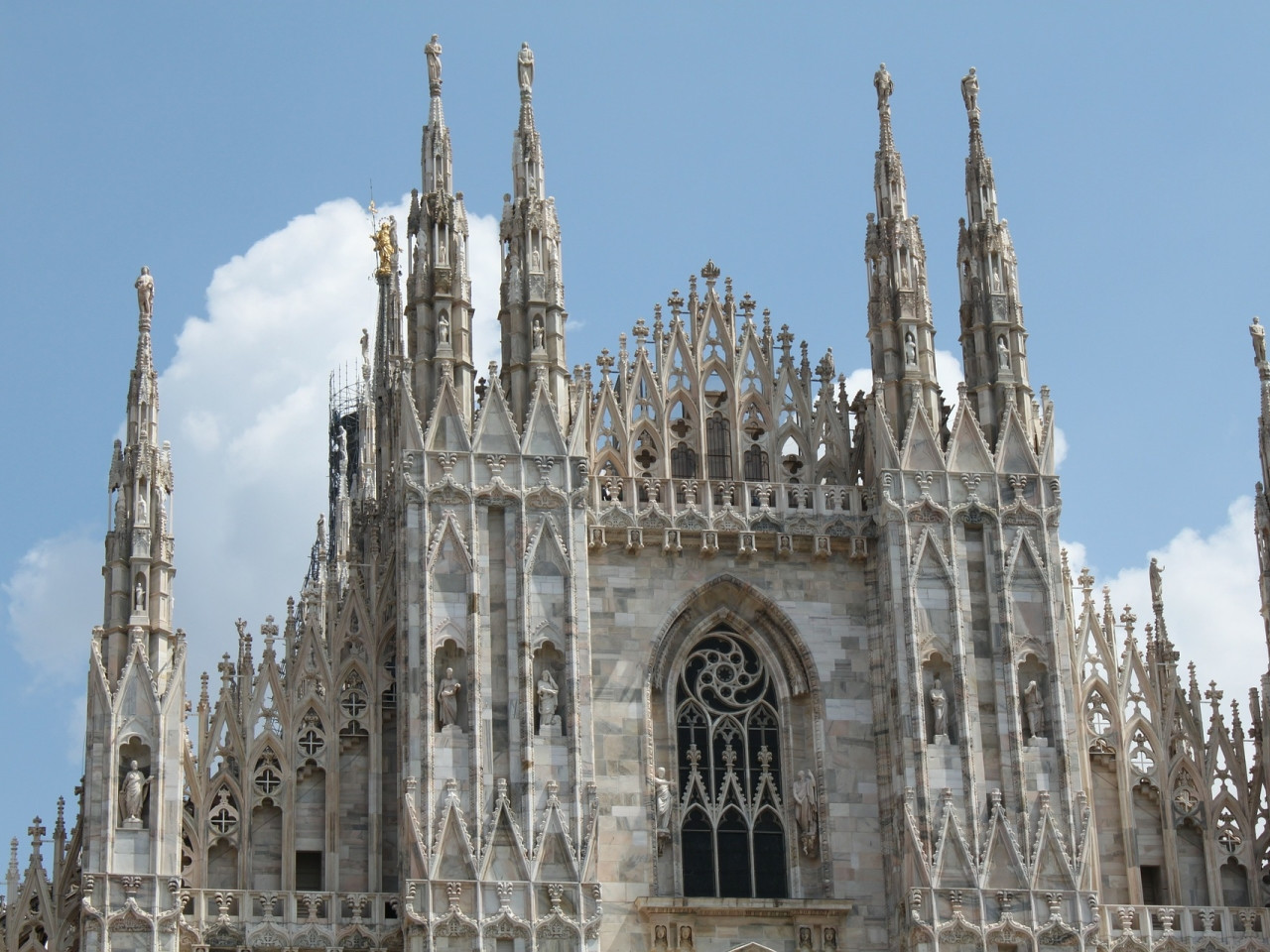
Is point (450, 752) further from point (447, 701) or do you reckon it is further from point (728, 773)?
point (728, 773)

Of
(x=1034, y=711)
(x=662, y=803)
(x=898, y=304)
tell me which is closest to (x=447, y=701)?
(x=662, y=803)

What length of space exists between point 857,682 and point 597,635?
344 cm

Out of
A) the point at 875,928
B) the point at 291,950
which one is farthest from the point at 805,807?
the point at 291,950

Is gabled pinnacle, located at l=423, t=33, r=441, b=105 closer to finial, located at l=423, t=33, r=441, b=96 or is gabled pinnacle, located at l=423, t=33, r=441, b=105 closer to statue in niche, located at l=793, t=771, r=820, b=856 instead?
finial, located at l=423, t=33, r=441, b=96

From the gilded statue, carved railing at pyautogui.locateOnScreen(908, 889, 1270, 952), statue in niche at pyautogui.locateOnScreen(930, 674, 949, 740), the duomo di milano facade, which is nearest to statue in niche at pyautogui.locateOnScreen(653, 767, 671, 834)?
the duomo di milano facade

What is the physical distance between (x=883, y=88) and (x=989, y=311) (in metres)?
3.69

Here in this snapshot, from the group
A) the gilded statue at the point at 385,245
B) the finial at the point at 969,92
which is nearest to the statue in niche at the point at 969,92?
the finial at the point at 969,92

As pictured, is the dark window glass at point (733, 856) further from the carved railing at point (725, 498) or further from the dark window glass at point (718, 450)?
the dark window glass at point (718, 450)

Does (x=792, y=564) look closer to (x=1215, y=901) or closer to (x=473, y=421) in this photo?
(x=473, y=421)

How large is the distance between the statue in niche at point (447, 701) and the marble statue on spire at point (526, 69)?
28.1ft

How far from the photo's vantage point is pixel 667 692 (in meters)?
33.3

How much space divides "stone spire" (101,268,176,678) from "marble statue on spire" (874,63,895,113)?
10712 millimetres

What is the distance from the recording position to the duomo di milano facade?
102ft

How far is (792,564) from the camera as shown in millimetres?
34156
